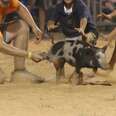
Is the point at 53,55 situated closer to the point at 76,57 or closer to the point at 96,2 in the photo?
the point at 76,57

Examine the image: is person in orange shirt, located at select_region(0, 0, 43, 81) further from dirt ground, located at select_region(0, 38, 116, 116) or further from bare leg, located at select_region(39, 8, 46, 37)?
bare leg, located at select_region(39, 8, 46, 37)

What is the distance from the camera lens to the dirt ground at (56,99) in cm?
661

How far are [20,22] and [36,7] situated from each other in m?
6.29

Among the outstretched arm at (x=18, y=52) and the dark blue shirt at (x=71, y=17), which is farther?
the dark blue shirt at (x=71, y=17)

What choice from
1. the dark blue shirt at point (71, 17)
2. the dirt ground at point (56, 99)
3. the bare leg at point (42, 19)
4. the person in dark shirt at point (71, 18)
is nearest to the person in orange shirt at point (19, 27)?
the dirt ground at point (56, 99)

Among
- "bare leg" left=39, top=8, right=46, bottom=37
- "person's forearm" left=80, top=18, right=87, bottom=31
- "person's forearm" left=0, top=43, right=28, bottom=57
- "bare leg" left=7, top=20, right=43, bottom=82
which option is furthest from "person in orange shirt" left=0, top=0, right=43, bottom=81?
"bare leg" left=39, top=8, right=46, bottom=37

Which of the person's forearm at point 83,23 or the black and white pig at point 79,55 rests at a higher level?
the person's forearm at point 83,23

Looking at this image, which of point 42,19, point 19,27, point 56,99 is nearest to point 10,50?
point 56,99

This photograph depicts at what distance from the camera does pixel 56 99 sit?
735 centimetres

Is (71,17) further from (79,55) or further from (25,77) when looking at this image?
(25,77)

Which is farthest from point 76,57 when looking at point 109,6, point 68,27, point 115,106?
point 109,6

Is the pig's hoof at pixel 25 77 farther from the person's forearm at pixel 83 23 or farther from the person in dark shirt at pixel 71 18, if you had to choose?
the person's forearm at pixel 83 23

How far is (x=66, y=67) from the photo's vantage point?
1029 cm

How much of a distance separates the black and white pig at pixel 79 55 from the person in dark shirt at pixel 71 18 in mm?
501
